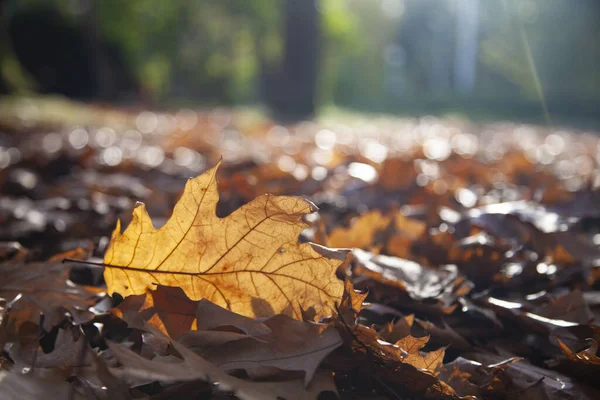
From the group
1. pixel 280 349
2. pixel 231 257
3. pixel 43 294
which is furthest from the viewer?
pixel 43 294

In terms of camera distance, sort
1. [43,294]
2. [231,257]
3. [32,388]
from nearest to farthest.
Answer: [32,388] → [231,257] → [43,294]

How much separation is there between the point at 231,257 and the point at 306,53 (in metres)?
10.1

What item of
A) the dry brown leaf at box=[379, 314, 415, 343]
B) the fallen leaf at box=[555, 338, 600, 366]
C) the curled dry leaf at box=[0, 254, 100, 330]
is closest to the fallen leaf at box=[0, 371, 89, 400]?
the curled dry leaf at box=[0, 254, 100, 330]

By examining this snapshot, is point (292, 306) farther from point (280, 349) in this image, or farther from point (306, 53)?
point (306, 53)

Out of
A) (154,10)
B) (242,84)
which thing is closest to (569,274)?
(154,10)

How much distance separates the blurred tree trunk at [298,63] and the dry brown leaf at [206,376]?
9.63 m

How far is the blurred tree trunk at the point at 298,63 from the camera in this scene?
410 inches

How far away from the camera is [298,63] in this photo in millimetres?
10781

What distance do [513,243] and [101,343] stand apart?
110 cm

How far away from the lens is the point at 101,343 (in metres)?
1.08

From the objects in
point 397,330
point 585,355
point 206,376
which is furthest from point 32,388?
point 585,355

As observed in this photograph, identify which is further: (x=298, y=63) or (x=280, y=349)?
(x=298, y=63)

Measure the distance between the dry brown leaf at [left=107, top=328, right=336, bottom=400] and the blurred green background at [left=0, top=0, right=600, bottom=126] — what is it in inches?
379

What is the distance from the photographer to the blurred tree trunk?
10.4m
